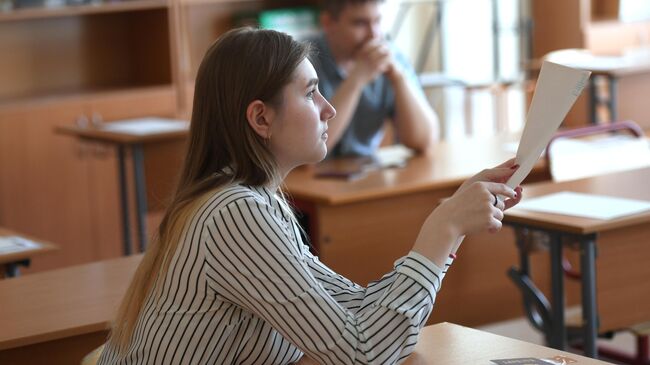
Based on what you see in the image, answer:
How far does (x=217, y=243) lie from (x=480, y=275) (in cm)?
235

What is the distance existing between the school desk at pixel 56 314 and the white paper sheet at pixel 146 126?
2.09 meters

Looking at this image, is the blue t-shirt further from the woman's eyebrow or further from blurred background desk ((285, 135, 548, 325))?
the woman's eyebrow

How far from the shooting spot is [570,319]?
3168mm

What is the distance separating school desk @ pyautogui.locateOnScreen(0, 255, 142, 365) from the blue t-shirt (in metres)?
1.78

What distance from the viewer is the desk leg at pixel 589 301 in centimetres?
288

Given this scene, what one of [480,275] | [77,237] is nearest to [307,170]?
[480,275]

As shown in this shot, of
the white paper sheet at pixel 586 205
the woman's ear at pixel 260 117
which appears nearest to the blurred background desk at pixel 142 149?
the white paper sheet at pixel 586 205

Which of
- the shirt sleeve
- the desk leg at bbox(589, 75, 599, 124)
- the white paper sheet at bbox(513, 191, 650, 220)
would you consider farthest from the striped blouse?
the desk leg at bbox(589, 75, 599, 124)

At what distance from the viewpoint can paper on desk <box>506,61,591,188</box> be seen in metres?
1.71

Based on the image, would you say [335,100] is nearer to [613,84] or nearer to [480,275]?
[480,275]

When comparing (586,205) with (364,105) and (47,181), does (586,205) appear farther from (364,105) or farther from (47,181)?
(47,181)

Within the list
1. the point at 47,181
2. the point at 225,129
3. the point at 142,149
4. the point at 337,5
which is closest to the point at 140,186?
the point at 142,149

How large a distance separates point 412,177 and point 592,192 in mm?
769

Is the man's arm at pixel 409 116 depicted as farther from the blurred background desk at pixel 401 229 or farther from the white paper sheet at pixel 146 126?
the white paper sheet at pixel 146 126
